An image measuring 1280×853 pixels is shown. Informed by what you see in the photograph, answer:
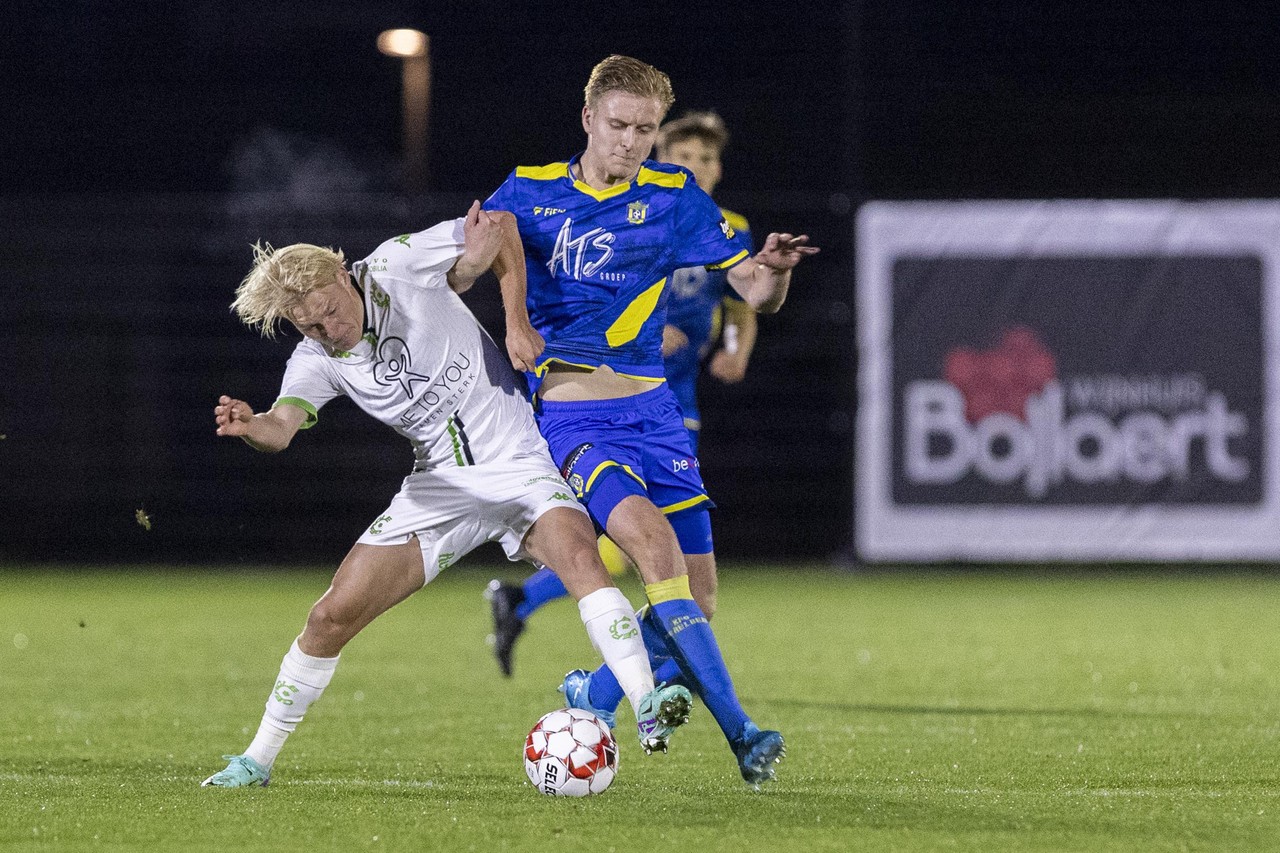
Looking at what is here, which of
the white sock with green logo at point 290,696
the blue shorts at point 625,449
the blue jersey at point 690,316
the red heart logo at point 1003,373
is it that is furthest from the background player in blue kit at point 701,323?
the red heart logo at point 1003,373

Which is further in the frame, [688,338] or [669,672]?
[688,338]

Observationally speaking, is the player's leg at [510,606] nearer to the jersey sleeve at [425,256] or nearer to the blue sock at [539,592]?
the blue sock at [539,592]

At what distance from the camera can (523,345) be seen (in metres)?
5.29

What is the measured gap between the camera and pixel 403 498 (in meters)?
5.37

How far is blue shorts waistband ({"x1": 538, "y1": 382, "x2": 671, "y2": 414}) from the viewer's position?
18.1 ft

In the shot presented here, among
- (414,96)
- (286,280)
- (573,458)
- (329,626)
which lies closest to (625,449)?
(573,458)

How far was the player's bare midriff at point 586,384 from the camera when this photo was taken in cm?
553

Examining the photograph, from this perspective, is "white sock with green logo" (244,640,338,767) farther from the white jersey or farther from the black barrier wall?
the black barrier wall

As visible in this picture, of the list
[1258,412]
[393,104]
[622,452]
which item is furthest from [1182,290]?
[622,452]

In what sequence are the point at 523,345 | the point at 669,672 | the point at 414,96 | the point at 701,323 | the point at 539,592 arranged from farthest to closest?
the point at 414,96 < the point at 701,323 < the point at 539,592 < the point at 669,672 < the point at 523,345

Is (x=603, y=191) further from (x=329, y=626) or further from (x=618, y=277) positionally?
(x=329, y=626)

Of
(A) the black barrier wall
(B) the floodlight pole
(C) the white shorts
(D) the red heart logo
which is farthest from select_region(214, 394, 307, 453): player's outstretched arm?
(A) the black barrier wall

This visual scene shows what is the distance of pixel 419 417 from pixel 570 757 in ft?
3.38

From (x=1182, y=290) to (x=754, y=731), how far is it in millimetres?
8480
